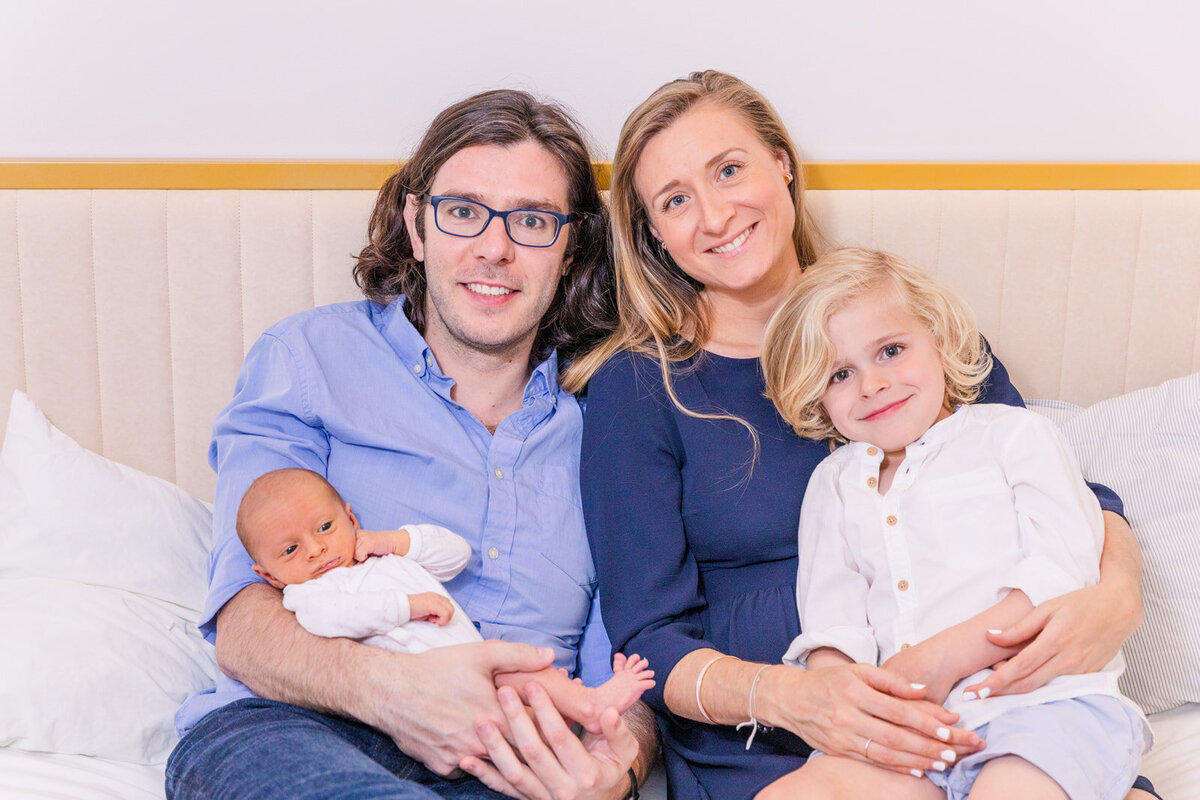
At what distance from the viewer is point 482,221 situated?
176cm

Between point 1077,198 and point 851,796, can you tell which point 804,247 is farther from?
Result: point 851,796

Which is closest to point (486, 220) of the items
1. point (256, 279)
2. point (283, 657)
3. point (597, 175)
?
point (597, 175)

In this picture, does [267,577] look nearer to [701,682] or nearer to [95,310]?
[701,682]

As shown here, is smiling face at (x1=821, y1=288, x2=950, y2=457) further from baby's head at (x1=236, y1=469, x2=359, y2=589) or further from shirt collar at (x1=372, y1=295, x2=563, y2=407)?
baby's head at (x1=236, y1=469, x2=359, y2=589)

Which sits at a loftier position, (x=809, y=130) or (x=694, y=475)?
(x=809, y=130)

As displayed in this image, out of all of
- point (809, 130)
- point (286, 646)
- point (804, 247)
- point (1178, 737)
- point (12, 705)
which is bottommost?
point (1178, 737)

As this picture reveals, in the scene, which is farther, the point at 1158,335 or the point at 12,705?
the point at 1158,335

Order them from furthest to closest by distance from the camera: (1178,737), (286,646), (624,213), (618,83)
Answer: (618,83), (624,213), (1178,737), (286,646)

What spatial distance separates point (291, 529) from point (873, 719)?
0.91 meters

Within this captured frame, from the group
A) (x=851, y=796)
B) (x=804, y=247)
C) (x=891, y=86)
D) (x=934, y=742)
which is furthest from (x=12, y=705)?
(x=891, y=86)

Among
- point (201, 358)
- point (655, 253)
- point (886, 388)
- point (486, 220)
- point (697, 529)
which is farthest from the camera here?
point (201, 358)

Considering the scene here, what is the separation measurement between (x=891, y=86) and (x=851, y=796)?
1618mm

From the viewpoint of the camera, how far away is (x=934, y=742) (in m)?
1.28

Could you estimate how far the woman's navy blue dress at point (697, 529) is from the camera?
1.56 metres
